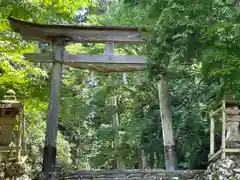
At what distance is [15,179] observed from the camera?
6777 millimetres

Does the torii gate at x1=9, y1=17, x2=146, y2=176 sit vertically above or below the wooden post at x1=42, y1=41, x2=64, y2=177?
above

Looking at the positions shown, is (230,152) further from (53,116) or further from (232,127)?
(53,116)

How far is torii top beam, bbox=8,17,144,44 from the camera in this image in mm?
10407

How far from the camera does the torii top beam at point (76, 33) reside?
34.1ft

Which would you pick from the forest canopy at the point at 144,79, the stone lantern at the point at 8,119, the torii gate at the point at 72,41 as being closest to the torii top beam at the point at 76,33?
the torii gate at the point at 72,41

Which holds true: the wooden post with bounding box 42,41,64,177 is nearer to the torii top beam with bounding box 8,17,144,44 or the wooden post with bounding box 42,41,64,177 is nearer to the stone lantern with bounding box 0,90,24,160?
the torii top beam with bounding box 8,17,144,44

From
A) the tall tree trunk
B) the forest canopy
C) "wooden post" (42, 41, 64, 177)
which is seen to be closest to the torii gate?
"wooden post" (42, 41, 64, 177)

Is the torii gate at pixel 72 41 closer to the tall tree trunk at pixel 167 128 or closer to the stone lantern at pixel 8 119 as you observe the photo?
the tall tree trunk at pixel 167 128

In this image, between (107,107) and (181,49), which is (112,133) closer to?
(107,107)

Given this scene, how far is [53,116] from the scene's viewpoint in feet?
32.4

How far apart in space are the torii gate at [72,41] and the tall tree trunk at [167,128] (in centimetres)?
91

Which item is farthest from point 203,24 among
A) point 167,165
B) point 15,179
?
point 167,165

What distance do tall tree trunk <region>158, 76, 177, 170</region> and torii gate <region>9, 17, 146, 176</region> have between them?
2.98 feet

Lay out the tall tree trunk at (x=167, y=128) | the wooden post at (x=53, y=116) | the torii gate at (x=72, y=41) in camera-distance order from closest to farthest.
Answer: the wooden post at (x=53, y=116)
the torii gate at (x=72, y=41)
the tall tree trunk at (x=167, y=128)
